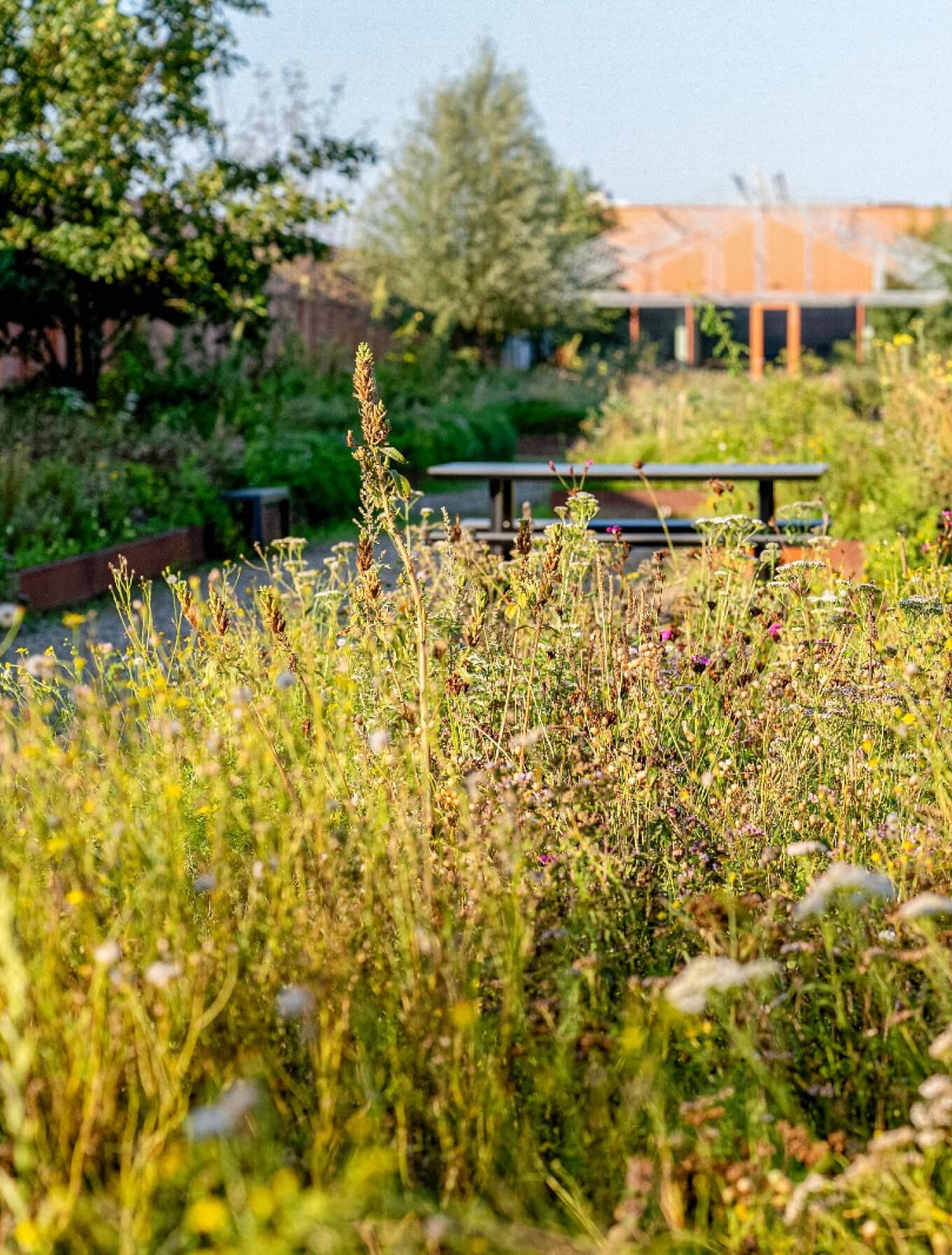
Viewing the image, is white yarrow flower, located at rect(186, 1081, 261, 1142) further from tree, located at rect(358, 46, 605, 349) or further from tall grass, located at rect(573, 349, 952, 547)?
tree, located at rect(358, 46, 605, 349)

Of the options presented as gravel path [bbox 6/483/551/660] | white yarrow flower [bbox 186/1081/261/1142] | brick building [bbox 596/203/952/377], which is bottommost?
gravel path [bbox 6/483/551/660]

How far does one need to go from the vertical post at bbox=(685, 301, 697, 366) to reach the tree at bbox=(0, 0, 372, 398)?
20634 mm

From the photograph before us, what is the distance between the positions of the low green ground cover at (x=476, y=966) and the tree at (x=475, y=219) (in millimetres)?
22195

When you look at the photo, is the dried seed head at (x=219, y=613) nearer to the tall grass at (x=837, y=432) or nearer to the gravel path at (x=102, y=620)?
the gravel path at (x=102, y=620)

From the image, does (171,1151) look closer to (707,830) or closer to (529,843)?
(529,843)

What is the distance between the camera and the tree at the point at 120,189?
455 inches

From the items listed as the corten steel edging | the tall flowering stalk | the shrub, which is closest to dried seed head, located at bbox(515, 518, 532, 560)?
the tall flowering stalk

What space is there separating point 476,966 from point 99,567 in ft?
23.6

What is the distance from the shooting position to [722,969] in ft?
6.37

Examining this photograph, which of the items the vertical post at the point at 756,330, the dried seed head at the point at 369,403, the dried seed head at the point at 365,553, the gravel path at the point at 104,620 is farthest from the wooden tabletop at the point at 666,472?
the vertical post at the point at 756,330

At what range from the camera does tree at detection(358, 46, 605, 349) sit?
2586 cm

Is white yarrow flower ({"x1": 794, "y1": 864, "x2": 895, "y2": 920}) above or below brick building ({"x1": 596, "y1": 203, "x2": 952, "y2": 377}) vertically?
below

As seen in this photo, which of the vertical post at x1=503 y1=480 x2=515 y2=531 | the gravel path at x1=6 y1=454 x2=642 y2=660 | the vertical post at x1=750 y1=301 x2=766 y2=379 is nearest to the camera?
the gravel path at x1=6 y1=454 x2=642 y2=660

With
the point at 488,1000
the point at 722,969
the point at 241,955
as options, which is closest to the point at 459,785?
the point at 488,1000
